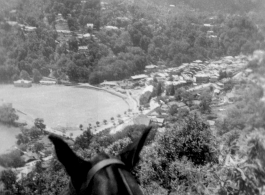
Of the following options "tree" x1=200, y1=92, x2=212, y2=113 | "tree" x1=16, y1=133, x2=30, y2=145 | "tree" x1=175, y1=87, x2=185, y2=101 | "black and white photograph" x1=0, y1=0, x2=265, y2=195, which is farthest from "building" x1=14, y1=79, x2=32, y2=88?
"tree" x1=200, y1=92, x2=212, y2=113

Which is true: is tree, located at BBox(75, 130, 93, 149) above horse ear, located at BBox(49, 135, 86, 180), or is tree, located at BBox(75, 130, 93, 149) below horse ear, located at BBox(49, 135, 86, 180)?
below

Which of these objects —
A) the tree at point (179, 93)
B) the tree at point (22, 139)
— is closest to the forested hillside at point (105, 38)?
the tree at point (179, 93)

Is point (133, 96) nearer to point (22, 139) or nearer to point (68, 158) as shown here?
point (22, 139)

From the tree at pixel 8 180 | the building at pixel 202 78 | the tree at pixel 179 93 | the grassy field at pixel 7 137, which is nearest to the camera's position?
the tree at pixel 8 180

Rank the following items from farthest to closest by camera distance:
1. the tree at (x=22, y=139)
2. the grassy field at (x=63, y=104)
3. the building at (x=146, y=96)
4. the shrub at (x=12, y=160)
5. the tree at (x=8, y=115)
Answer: the building at (x=146, y=96), the grassy field at (x=63, y=104), the tree at (x=8, y=115), the tree at (x=22, y=139), the shrub at (x=12, y=160)

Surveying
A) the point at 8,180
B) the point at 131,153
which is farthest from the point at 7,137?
the point at 131,153

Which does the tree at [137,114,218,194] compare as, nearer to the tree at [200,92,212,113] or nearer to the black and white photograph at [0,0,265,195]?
the black and white photograph at [0,0,265,195]

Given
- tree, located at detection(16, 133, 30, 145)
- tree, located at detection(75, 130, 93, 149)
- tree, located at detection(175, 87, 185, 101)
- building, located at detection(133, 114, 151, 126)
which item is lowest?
tree, located at detection(16, 133, 30, 145)

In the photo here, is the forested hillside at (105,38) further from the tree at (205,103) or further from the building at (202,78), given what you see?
the tree at (205,103)
